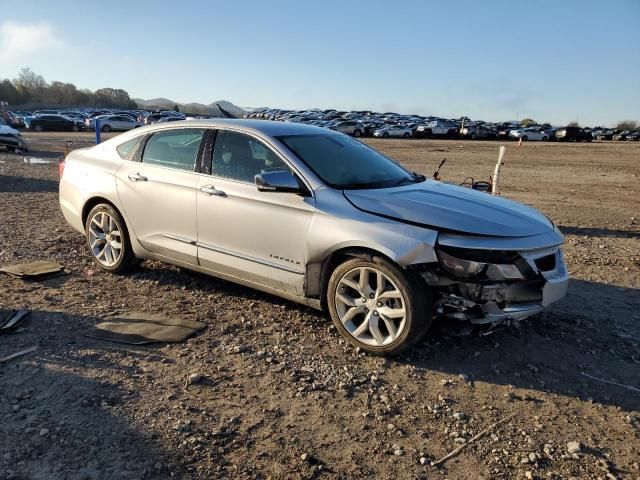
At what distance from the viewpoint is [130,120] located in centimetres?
4444

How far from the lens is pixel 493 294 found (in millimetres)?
3719

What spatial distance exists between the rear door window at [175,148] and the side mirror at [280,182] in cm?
109

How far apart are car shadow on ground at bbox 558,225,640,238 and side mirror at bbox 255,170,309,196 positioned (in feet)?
18.8

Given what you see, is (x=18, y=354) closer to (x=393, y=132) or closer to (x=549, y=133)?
(x=393, y=132)

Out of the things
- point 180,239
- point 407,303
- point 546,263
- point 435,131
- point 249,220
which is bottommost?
point 407,303

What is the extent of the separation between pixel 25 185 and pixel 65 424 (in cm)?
1081

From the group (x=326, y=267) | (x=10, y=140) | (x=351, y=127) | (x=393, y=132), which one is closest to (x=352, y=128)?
(x=351, y=127)

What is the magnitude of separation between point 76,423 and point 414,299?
2.23m

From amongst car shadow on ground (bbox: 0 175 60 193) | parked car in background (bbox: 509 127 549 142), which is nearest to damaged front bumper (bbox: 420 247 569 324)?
car shadow on ground (bbox: 0 175 60 193)

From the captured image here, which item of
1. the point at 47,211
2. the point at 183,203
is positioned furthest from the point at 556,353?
the point at 47,211

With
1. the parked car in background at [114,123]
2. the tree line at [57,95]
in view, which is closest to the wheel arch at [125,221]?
the parked car in background at [114,123]

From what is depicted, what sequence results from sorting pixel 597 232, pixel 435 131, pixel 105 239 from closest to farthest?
pixel 105 239
pixel 597 232
pixel 435 131

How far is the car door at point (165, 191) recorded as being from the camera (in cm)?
492

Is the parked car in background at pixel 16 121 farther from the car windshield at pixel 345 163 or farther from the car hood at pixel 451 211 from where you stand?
the car hood at pixel 451 211
